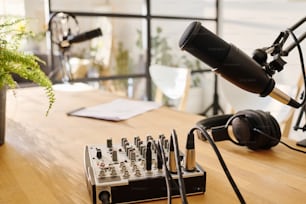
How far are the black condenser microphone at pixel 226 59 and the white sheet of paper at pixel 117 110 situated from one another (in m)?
0.67

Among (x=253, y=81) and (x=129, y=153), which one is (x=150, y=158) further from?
(x=253, y=81)

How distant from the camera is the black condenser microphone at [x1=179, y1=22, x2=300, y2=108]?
0.58 metres

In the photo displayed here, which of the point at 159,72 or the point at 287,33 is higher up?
the point at 287,33

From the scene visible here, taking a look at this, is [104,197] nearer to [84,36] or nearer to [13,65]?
[13,65]

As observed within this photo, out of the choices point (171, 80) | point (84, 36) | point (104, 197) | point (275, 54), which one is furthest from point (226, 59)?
point (171, 80)

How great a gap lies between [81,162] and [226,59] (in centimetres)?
45

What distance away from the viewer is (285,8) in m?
2.81

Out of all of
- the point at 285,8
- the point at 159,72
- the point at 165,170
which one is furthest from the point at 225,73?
the point at 285,8

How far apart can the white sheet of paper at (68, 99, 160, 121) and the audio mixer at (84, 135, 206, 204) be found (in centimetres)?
55

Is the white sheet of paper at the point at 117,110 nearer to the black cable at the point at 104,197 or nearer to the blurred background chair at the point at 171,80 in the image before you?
the black cable at the point at 104,197

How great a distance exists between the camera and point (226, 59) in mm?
606

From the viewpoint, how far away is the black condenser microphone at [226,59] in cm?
58

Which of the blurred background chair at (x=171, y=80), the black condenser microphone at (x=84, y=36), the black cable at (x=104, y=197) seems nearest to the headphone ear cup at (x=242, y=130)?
the black cable at (x=104, y=197)

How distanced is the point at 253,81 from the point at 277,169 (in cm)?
26
